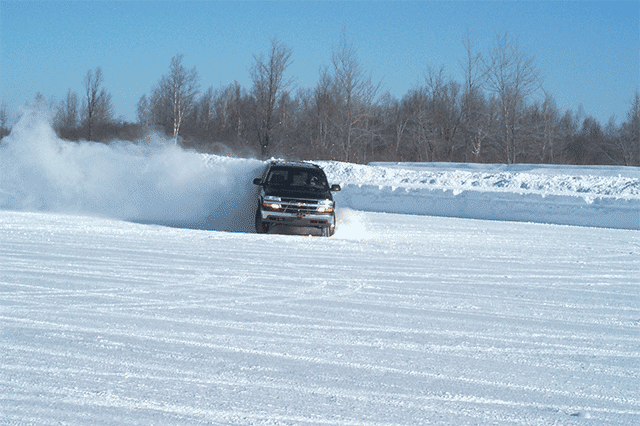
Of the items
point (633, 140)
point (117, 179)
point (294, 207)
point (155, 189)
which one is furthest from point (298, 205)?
point (633, 140)

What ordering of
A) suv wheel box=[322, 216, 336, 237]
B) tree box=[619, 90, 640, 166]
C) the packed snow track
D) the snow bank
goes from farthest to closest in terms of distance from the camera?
1. tree box=[619, 90, 640, 166]
2. the snow bank
3. suv wheel box=[322, 216, 336, 237]
4. the packed snow track

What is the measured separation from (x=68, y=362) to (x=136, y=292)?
2.50 meters

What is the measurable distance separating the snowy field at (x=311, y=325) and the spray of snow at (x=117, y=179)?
1.47 meters

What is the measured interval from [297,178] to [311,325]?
29.0 ft

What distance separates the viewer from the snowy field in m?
3.81

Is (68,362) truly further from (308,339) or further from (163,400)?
(308,339)

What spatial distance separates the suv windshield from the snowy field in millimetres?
1377

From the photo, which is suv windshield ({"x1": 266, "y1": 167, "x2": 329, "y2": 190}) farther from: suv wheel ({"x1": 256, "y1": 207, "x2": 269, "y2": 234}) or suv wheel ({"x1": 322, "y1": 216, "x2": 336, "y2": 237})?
suv wheel ({"x1": 322, "y1": 216, "x2": 336, "y2": 237})

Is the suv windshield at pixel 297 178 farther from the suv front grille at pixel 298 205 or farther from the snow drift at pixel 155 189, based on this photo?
the snow drift at pixel 155 189

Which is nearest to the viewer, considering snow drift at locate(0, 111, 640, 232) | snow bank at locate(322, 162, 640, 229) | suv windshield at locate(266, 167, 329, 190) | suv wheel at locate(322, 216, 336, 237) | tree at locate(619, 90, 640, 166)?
suv wheel at locate(322, 216, 336, 237)

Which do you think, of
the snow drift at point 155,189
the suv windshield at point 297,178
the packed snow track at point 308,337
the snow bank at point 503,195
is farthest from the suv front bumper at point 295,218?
the snow bank at point 503,195

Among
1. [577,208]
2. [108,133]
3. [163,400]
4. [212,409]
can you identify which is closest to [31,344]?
[163,400]

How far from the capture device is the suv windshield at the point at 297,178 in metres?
14.1

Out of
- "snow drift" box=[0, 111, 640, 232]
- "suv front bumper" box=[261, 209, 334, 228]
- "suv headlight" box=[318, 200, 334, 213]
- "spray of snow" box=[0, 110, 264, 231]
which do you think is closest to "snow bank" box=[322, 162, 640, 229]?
"snow drift" box=[0, 111, 640, 232]
